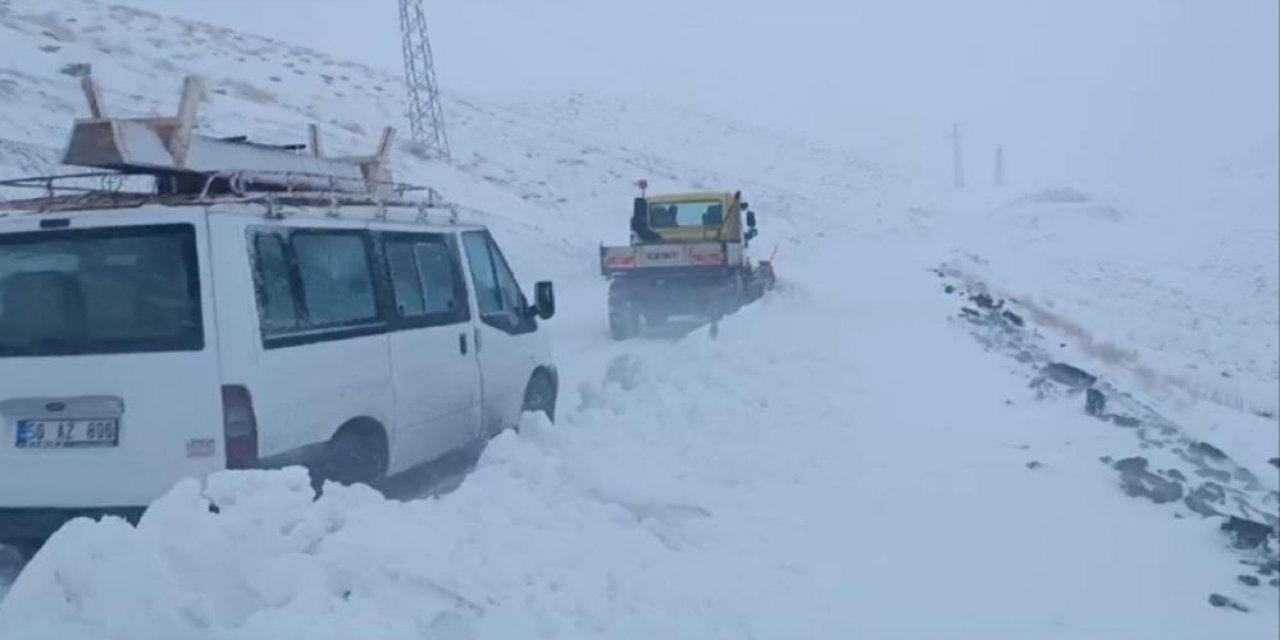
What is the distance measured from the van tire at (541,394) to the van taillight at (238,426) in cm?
352

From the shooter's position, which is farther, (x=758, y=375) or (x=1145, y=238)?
(x=1145, y=238)

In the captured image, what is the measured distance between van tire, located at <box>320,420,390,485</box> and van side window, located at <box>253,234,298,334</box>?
744 mm

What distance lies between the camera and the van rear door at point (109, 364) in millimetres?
5707

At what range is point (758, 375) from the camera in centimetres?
1087

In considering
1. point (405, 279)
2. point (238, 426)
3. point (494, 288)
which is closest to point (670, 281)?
point (494, 288)

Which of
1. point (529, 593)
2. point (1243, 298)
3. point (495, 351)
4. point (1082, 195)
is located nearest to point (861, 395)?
point (495, 351)

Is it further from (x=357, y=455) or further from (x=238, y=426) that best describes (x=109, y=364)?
(x=357, y=455)

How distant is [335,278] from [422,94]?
1289 inches

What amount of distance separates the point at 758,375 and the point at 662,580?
5.36 meters

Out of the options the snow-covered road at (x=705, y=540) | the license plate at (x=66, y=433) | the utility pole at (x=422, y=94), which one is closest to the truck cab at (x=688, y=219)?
the utility pole at (x=422, y=94)

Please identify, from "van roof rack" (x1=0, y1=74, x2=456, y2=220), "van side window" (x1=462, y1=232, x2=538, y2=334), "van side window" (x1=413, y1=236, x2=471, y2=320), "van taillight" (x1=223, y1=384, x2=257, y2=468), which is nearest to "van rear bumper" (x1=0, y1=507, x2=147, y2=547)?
"van taillight" (x1=223, y1=384, x2=257, y2=468)

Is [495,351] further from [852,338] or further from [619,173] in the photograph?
[619,173]

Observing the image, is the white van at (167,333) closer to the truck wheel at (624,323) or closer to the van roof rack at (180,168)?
the van roof rack at (180,168)

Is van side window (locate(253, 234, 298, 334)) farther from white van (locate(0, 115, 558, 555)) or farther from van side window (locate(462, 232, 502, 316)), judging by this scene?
van side window (locate(462, 232, 502, 316))
